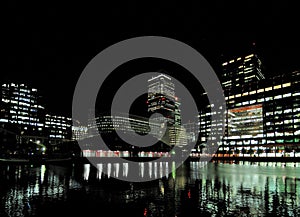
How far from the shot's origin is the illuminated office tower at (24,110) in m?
172

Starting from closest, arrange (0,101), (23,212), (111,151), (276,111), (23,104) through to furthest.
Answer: (23,212) < (111,151) < (276,111) < (0,101) < (23,104)

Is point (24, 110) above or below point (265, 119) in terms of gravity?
above

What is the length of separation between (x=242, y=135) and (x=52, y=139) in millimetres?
131432

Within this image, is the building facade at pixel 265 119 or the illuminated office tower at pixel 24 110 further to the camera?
the illuminated office tower at pixel 24 110

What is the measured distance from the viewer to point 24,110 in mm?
181625

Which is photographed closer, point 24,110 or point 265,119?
point 265,119

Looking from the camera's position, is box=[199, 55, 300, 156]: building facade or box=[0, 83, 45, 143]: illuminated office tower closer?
box=[199, 55, 300, 156]: building facade

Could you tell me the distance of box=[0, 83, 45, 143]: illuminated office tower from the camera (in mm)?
171625

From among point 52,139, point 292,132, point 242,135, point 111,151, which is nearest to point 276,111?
point 292,132

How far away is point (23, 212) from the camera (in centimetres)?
1683

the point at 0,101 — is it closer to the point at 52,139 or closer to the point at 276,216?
the point at 52,139

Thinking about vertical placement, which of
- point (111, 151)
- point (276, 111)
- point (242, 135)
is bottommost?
point (111, 151)

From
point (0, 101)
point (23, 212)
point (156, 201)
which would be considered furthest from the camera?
point (0, 101)

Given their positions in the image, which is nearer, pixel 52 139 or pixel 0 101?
pixel 0 101
